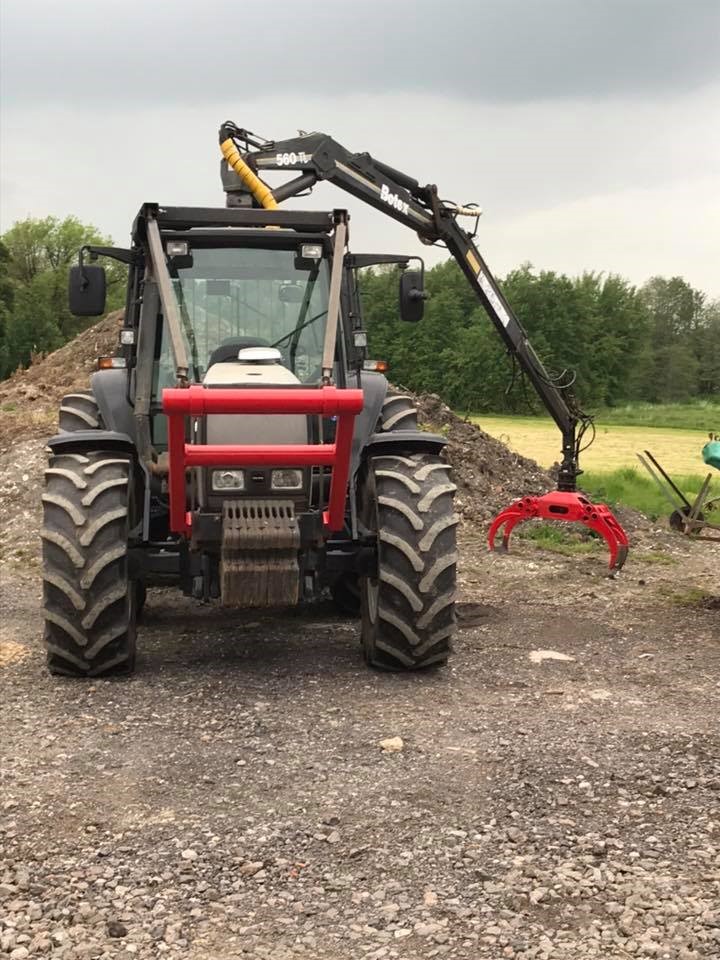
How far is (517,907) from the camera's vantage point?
143 inches

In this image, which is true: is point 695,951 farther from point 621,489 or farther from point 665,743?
point 621,489

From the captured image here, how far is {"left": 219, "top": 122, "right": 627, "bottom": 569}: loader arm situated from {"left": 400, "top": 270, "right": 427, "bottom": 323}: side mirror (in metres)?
2.10

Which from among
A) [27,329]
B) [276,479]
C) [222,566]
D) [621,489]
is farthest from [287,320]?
[27,329]

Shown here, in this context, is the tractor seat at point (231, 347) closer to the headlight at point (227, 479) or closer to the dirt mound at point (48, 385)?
the headlight at point (227, 479)

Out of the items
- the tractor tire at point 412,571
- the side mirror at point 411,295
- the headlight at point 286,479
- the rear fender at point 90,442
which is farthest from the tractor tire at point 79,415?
the tractor tire at point 412,571

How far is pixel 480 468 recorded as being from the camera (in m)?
14.4

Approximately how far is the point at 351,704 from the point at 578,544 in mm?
6829

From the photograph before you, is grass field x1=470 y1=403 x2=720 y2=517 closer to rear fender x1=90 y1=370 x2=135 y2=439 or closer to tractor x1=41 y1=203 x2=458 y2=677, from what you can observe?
tractor x1=41 y1=203 x2=458 y2=677

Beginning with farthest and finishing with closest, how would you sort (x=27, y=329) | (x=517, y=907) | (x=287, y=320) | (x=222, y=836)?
1. (x=27, y=329)
2. (x=287, y=320)
3. (x=222, y=836)
4. (x=517, y=907)

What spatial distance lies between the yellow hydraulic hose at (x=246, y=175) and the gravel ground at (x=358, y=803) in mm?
3893

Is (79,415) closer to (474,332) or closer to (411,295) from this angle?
(411,295)

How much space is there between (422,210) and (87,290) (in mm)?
4012

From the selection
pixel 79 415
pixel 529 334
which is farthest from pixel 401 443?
pixel 529 334

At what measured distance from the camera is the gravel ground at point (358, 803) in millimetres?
3502
